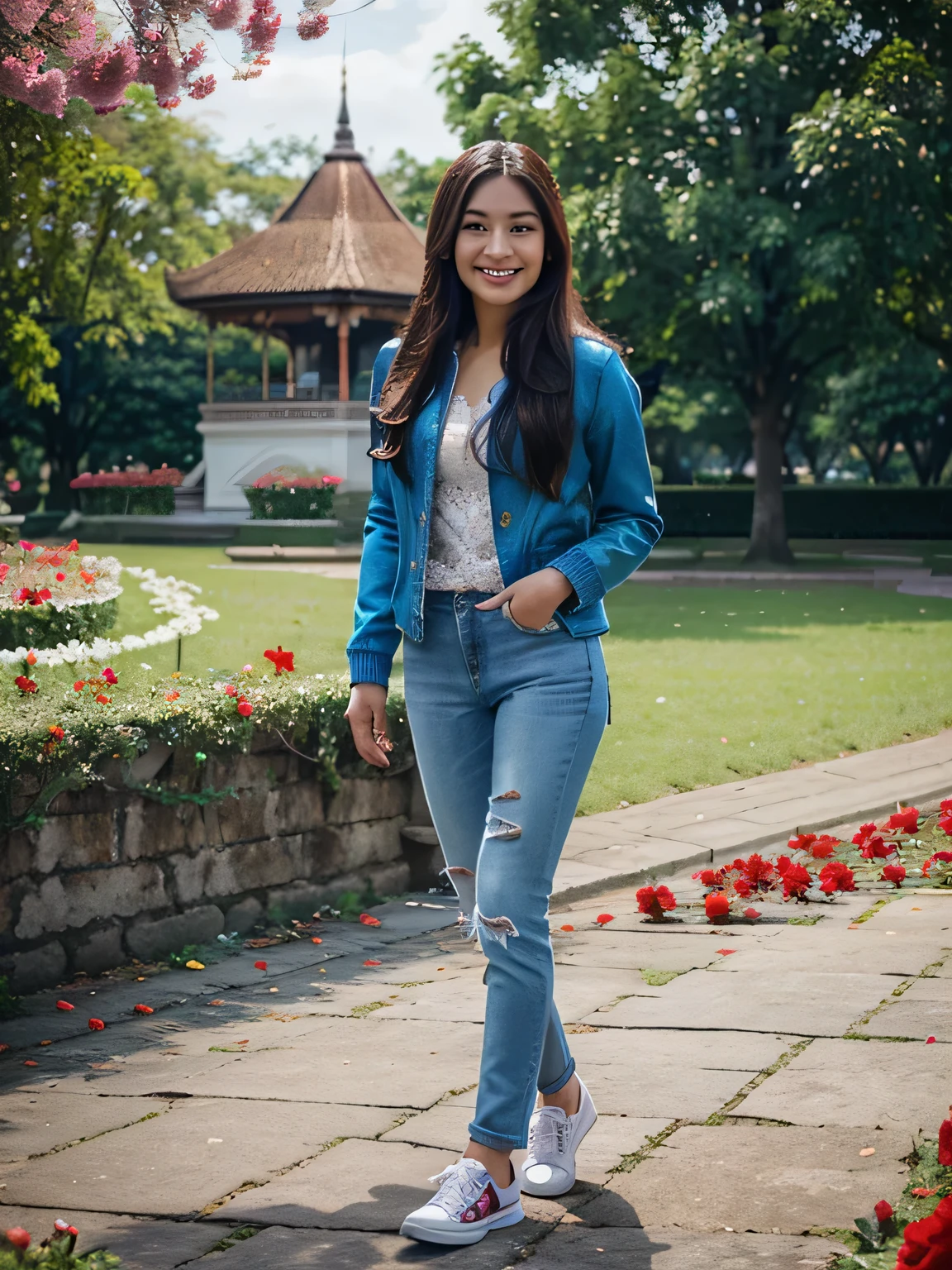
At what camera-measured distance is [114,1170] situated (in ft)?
10.2

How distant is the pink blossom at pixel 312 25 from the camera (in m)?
3.48

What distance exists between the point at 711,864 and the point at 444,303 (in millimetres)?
4139

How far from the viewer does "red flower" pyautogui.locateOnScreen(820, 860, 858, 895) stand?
5.66 meters

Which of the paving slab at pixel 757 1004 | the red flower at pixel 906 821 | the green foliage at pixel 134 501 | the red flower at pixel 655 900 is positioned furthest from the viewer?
the green foliage at pixel 134 501

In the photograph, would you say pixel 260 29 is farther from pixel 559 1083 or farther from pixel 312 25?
pixel 559 1083

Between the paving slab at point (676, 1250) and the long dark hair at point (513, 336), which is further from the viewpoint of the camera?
the long dark hair at point (513, 336)

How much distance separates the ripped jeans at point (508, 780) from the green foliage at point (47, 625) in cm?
701

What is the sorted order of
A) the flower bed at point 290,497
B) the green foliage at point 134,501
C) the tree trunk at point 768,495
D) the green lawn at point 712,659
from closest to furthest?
1. the green lawn at point 712,659
2. the flower bed at point 290,497
3. the green foliage at point 134,501
4. the tree trunk at point 768,495

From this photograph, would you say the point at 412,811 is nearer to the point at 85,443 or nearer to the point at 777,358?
the point at 777,358

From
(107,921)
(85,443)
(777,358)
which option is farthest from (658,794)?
(85,443)

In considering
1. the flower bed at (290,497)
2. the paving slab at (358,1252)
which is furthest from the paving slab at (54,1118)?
the flower bed at (290,497)

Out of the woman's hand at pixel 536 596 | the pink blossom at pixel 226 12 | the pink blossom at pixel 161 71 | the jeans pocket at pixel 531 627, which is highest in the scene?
the pink blossom at pixel 226 12

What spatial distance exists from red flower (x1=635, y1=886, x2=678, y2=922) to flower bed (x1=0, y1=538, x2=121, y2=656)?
4.95 m

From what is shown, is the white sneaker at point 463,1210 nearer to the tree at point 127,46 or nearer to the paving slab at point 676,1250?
the paving slab at point 676,1250
